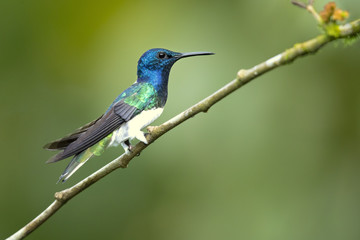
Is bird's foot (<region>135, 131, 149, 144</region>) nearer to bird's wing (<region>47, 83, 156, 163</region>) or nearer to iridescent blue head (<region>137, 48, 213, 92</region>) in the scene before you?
bird's wing (<region>47, 83, 156, 163</region>)

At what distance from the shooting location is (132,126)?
244 centimetres

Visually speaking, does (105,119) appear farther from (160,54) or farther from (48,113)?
(48,113)

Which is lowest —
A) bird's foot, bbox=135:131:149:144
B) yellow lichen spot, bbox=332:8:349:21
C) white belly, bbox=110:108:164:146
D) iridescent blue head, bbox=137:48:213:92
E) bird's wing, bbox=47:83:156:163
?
yellow lichen spot, bbox=332:8:349:21

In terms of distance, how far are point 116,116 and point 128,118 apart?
58mm

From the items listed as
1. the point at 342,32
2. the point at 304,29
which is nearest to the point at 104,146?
the point at 342,32

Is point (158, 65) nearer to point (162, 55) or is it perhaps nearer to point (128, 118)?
point (162, 55)

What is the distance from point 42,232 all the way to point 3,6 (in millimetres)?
1973

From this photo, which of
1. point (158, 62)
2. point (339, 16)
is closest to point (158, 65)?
point (158, 62)

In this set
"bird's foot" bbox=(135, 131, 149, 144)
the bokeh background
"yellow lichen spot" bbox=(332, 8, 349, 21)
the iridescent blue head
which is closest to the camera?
"yellow lichen spot" bbox=(332, 8, 349, 21)

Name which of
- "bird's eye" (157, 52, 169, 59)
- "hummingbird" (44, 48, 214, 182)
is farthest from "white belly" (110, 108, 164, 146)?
"bird's eye" (157, 52, 169, 59)

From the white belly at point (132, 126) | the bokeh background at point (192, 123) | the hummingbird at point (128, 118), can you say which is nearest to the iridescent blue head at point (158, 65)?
the hummingbird at point (128, 118)

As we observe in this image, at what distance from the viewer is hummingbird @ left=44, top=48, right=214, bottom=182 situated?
89.4 inches

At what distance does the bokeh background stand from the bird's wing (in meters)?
1.01

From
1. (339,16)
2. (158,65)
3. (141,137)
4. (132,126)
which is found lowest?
(339,16)
